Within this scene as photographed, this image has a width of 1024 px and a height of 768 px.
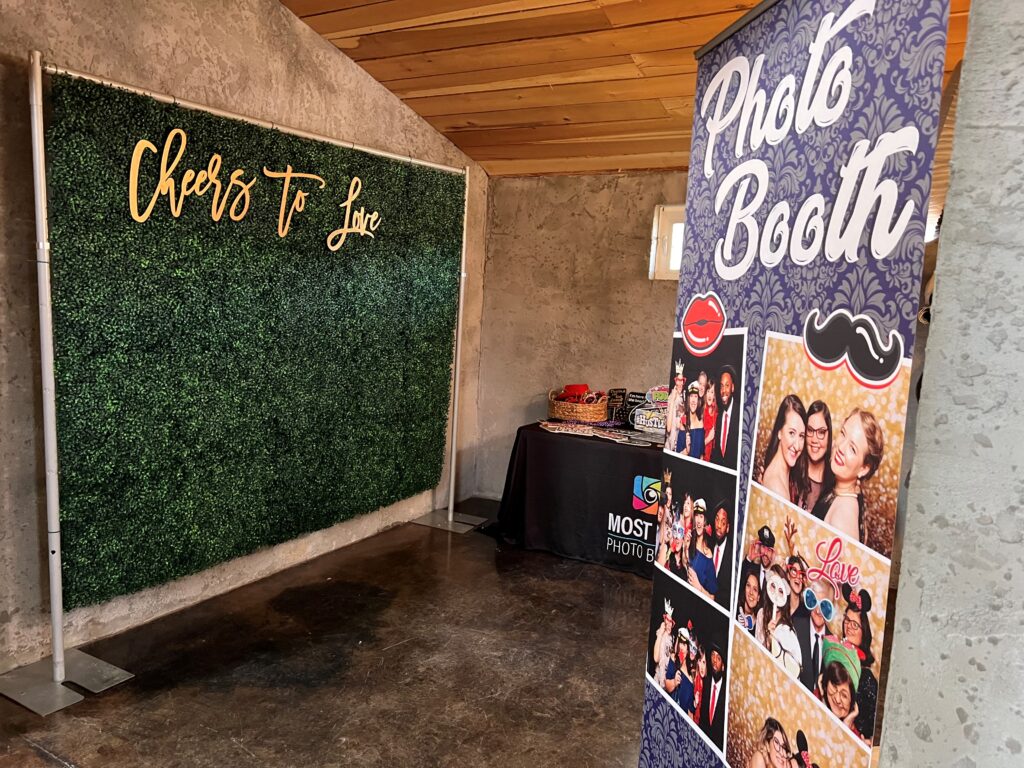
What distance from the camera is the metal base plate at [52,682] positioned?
257 centimetres

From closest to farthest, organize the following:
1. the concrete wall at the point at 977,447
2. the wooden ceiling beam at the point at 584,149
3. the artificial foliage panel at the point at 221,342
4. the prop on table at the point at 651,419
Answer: the concrete wall at the point at 977,447
the artificial foliage panel at the point at 221,342
the wooden ceiling beam at the point at 584,149
the prop on table at the point at 651,419

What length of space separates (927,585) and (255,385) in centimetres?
309

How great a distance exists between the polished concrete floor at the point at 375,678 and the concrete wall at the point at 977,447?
5.55 ft

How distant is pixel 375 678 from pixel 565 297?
2878 mm

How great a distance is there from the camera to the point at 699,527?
1636 millimetres

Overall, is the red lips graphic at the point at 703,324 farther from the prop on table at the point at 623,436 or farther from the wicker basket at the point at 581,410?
the wicker basket at the point at 581,410

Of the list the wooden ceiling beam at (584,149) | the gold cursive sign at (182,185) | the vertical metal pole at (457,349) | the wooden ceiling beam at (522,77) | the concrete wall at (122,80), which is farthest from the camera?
the vertical metal pole at (457,349)

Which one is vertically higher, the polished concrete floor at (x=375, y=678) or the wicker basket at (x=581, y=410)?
the wicker basket at (x=581, y=410)

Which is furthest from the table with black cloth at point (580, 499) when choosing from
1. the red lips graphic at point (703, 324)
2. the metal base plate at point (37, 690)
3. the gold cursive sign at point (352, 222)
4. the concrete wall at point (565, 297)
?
the metal base plate at point (37, 690)

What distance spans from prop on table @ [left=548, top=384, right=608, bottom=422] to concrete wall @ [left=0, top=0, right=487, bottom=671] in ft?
5.33

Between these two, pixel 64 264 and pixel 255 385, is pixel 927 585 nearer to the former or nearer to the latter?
pixel 64 264

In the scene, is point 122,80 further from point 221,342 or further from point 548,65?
point 548,65

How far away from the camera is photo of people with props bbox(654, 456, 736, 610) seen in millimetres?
1539

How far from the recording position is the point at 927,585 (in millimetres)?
971
